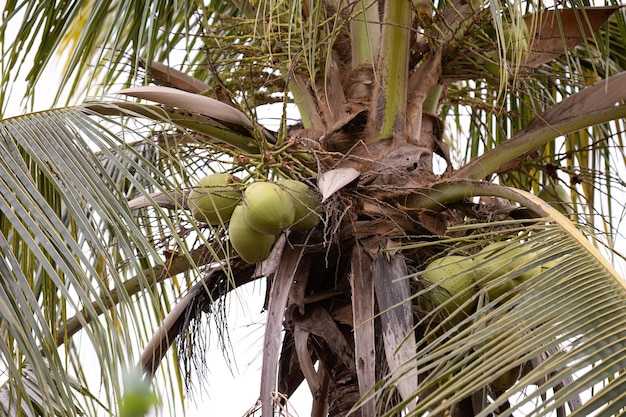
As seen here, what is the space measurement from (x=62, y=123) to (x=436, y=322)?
88 cm

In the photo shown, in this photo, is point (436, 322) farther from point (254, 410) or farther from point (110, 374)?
point (110, 374)

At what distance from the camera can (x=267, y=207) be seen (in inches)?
69.2

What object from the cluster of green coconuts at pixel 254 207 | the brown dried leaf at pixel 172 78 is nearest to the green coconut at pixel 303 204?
the cluster of green coconuts at pixel 254 207

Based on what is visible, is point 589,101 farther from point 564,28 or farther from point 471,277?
point 471,277

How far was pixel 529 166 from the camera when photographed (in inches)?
99.3

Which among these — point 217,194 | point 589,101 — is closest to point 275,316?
point 217,194

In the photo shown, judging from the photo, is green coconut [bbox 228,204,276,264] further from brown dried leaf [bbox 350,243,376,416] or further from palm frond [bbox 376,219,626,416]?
palm frond [bbox 376,219,626,416]

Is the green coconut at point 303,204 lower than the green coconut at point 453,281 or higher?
higher

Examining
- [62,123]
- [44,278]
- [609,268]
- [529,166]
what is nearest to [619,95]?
[529,166]

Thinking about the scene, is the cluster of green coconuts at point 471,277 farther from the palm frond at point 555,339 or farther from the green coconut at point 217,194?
the green coconut at point 217,194

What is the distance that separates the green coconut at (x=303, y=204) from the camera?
72.5 inches

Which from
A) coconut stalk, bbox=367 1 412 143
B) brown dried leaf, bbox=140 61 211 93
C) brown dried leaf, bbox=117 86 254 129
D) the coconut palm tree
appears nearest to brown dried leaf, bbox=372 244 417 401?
the coconut palm tree

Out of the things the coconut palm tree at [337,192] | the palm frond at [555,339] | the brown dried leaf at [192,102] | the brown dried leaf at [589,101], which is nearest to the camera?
the palm frond at [555,339]

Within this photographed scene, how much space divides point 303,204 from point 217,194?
176mm
